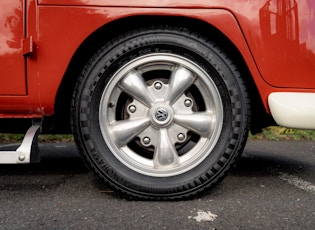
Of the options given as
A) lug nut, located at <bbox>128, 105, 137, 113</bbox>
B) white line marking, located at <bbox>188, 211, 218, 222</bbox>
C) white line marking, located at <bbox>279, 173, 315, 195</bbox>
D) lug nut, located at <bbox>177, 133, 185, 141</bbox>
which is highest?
lug nut, located at <bbox>128, 105, 137, 113</bbox>

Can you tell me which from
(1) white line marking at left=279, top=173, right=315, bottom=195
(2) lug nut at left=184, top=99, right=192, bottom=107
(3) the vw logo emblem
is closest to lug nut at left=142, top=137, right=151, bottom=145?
(3) the vw logo emblem

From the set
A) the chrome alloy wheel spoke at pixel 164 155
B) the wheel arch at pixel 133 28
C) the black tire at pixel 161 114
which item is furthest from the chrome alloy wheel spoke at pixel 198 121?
the wheel arch at pixel 133 28

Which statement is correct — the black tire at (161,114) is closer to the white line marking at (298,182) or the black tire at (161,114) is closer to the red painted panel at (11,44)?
the red painted panel at (11,44)

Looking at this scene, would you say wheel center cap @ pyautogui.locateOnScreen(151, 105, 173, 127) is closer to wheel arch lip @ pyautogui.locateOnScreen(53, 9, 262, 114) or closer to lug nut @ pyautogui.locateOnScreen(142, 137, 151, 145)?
lug nut @ pyautogui.locateOnScreen(142, 137, 151, 145)

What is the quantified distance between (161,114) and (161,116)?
1 centimetres

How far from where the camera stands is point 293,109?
2309 mm

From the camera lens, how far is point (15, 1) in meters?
2.29

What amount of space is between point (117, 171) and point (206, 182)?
440 mm

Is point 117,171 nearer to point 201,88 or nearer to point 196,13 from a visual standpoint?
point 201,88

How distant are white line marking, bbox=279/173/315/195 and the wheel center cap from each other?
904 millimetres

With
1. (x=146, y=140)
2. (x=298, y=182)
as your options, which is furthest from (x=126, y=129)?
(x=298, y=182)

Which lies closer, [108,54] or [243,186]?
[108,54]

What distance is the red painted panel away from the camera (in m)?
2.30

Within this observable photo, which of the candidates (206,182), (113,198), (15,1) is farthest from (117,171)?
(15,1)
